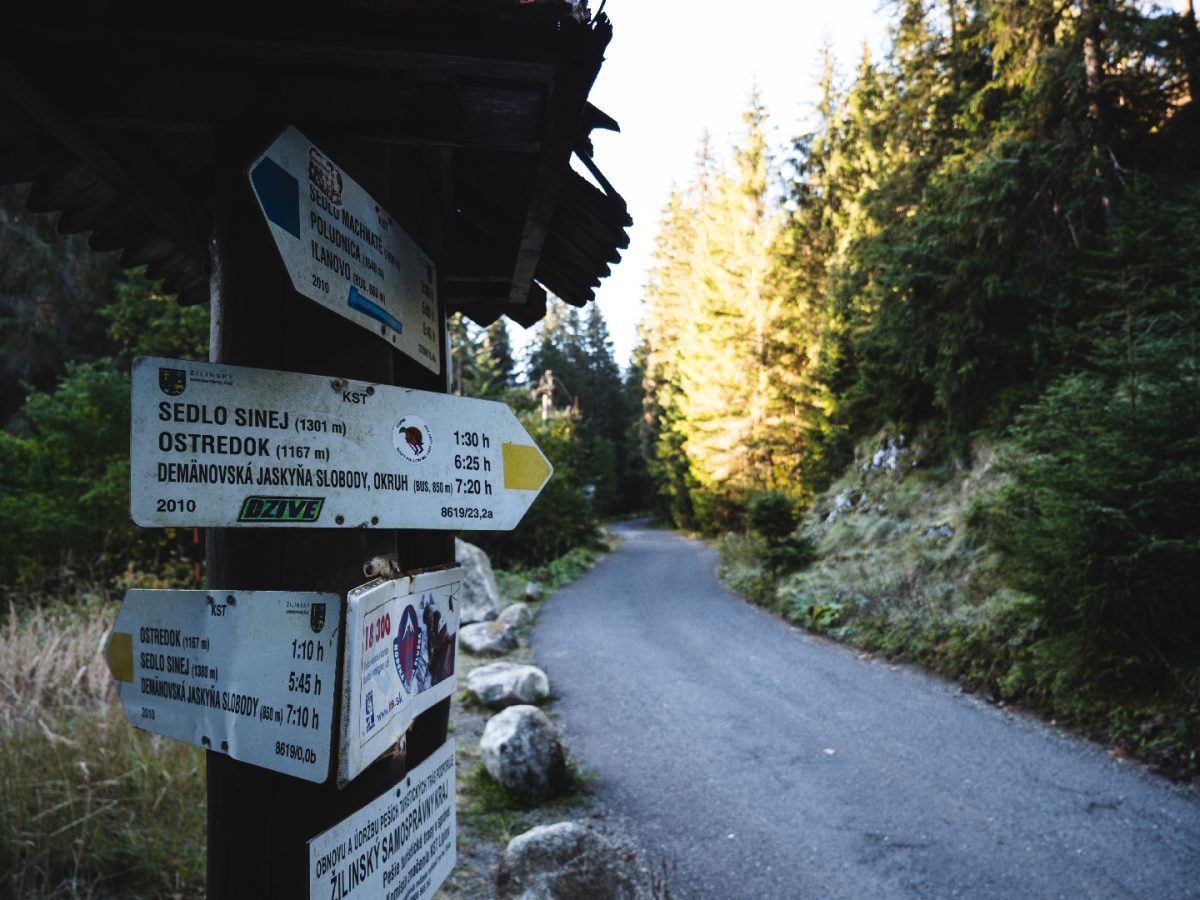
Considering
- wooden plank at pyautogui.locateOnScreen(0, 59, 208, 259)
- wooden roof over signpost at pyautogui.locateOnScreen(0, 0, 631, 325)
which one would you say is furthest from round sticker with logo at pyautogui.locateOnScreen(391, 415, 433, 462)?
wooden plank at pyautogui.locateOnScreen(0, 59, 208, 259)

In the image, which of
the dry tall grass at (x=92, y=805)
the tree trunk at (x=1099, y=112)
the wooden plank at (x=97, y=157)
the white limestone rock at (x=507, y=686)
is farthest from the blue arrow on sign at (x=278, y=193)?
the tree trunk at (x=1099, y=112)

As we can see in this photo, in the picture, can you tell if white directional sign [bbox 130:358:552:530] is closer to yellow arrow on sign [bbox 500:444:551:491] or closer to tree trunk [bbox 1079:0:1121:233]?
yellow arrow on sign [bbox 500:444:551:491]

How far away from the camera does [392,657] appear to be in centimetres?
147

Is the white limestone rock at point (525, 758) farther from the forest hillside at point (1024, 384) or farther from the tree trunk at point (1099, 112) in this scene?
the tree trunk at point (1099, 112)

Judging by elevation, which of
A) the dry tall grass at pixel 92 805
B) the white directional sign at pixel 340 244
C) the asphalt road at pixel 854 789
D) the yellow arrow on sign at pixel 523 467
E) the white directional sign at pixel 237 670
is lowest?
the asphalt road at pixel 854 789

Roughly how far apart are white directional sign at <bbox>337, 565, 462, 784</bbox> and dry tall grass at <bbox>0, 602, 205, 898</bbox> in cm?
252

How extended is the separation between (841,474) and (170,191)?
57.8 ft

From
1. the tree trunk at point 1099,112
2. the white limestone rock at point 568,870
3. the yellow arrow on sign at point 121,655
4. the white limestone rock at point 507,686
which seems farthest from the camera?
the tree trunk at point 1099,112

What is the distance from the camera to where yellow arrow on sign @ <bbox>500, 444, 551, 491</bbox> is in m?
1.85

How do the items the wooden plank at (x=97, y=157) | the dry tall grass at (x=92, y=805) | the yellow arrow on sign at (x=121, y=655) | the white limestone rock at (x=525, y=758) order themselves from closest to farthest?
1. the wooden plank at (x=97, y=157)
2. the yellow arrow on sign at (x=121, y=655)
3. the dry tall grass at (x=92, y=805)
4. the white limestone rock at (x=525, y=758)

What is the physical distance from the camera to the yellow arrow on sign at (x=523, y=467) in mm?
1851

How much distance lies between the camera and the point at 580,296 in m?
3.00

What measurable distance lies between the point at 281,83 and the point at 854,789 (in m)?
5.67

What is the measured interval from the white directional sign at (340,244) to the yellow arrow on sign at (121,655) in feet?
2.96
